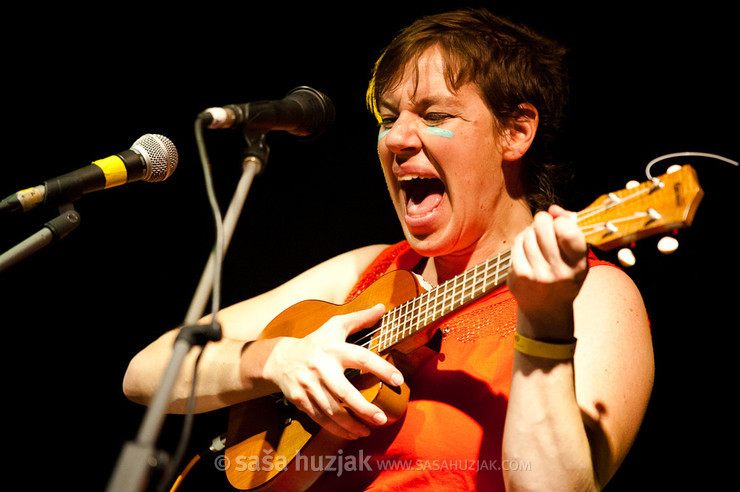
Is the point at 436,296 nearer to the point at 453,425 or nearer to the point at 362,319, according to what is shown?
the point at 362,319

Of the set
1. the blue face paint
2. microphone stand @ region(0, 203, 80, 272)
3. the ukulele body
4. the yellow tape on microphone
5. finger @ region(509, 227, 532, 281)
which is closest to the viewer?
finger @ region(509, 227, 532, 281)

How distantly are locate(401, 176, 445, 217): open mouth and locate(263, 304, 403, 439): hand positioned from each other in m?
0.36

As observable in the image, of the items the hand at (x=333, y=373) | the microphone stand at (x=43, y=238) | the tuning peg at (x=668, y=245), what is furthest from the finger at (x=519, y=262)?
the microphone stand at (x=43, y=238)

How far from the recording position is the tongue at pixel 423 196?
5.94 feet

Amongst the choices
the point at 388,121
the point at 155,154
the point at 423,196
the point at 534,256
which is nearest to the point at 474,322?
the point at 423,196

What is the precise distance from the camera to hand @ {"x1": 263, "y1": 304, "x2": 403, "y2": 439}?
1469mm

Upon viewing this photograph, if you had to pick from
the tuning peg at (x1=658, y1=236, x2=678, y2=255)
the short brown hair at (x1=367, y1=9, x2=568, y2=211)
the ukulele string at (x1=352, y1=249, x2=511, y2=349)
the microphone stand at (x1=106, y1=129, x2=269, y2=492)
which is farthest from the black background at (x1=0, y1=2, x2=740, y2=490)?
the microphone stand at (x1=106, y1=129, x2=269, y2=492)

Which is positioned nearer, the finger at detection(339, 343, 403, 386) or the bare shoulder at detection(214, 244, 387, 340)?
the finger at detection(339, 343, 403, 386)

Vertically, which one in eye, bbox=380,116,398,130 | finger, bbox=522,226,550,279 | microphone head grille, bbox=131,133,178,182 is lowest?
finger, bbox=522,226,550,279

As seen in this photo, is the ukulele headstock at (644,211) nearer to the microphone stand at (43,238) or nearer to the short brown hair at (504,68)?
the short brown hair at (504,68)

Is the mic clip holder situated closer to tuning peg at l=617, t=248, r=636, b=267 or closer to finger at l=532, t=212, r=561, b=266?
finger at l=532, t=212, r=561, b=266

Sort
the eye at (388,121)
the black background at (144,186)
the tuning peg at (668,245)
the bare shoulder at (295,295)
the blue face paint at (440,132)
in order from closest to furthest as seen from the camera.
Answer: the tuning peg at (668,245) < the blue face paint at (440,132) < the eye at (388,121) < the bare shoulder at (295,295) < the black background at (144,186)

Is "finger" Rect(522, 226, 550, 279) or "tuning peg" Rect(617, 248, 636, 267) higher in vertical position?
"finger" Rect(522, 226, 550, 279)

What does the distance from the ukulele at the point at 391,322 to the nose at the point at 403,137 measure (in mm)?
365
